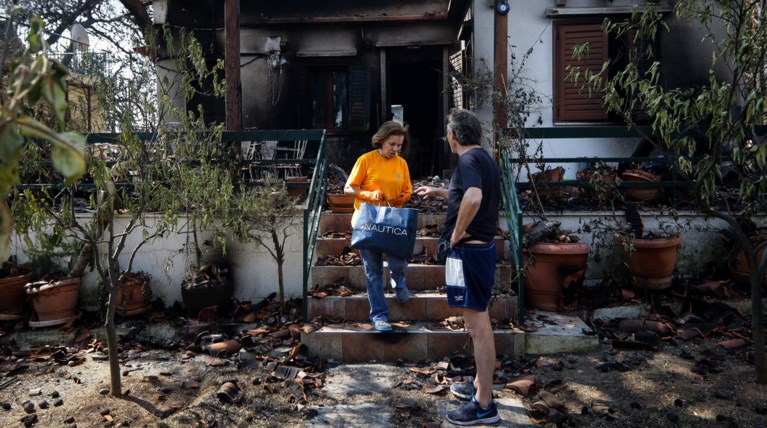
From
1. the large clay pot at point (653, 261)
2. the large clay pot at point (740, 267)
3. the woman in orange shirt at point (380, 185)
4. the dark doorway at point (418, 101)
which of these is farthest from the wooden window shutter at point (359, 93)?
the large clay pot at point (740, 267)

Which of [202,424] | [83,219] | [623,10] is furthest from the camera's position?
[623,10]

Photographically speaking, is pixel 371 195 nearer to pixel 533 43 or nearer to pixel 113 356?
pixel 113 356

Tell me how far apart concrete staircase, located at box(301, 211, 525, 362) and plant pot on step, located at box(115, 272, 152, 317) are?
189 cm

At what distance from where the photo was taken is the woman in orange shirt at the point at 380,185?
4.59 m

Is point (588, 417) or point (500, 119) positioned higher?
point (500, 119)

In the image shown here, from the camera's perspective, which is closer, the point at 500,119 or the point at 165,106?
the point at 165,106

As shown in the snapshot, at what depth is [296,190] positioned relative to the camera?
23.3 ft

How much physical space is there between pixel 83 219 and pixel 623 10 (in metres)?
8.18

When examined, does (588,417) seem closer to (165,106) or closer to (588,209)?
(588,209)

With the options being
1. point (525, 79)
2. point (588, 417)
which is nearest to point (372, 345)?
point (588, 417)

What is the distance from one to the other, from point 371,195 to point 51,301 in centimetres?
368

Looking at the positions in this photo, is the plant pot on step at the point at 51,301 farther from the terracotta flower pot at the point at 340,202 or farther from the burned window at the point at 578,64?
the burned window at the point at 578,64

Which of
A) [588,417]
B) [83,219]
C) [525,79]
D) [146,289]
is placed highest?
[525,79]

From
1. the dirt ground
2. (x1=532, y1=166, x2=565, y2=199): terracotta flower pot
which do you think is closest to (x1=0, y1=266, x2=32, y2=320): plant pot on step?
the dirt ground
